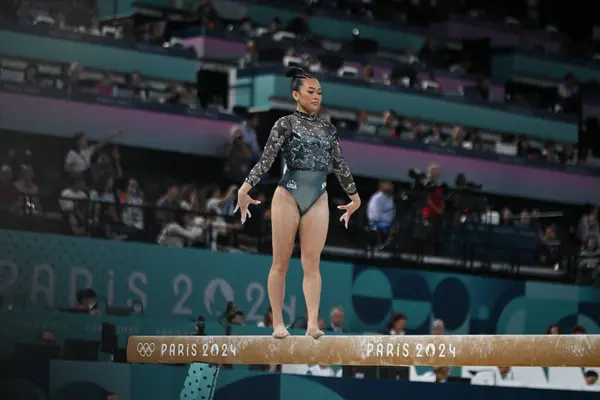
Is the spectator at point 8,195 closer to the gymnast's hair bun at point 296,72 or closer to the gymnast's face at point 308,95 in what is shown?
the gymnast's hair bun at point 296,72

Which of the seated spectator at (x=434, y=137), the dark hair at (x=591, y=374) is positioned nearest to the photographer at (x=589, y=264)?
the seated spectator at (x=434, y=137)

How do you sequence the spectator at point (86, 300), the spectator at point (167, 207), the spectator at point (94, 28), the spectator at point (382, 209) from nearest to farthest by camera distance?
the spectator at point (86, 300)
the spectator at point (167, 207)
the spectator at point (382, 209)
the spectator at point (94, 28)

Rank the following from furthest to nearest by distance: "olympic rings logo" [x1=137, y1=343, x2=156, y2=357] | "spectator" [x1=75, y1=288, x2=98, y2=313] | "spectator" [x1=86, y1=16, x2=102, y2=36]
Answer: "spectator" [x1=86, y1=16, x2=102, y2=36] < "spectator" [x1=75, y1=288, x2=98, y2=313] < "olympic rings logo" [x1=137, y1=343, x2=156, y2=357]

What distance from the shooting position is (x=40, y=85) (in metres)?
18.1

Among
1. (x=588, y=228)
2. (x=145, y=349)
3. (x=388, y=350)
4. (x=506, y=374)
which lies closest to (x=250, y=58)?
(x=588, y=228)

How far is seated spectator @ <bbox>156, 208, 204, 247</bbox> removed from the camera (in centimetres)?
1564

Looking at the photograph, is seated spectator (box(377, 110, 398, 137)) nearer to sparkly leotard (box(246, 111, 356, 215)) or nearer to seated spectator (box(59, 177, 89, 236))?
seated spectator (box(59, 177, 89, 236))

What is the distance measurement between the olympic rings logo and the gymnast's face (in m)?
2.25

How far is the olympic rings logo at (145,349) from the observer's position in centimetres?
995

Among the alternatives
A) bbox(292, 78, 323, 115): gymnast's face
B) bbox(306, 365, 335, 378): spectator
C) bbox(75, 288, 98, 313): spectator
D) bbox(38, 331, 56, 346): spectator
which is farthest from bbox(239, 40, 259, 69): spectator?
bbox(292, 78, 323, 115): gymnast's face

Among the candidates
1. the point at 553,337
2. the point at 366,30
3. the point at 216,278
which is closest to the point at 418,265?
the point at 216,278

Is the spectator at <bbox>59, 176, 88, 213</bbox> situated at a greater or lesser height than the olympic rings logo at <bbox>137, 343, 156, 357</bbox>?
greater

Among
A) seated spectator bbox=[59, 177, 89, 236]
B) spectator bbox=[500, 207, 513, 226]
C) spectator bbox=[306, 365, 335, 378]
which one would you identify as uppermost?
spectator bbox=[500, 207, 513, 226]

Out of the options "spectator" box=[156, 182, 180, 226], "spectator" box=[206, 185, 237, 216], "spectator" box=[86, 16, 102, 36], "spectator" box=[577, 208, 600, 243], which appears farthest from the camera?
"spectator" box=[577, 208, 600, 243]
